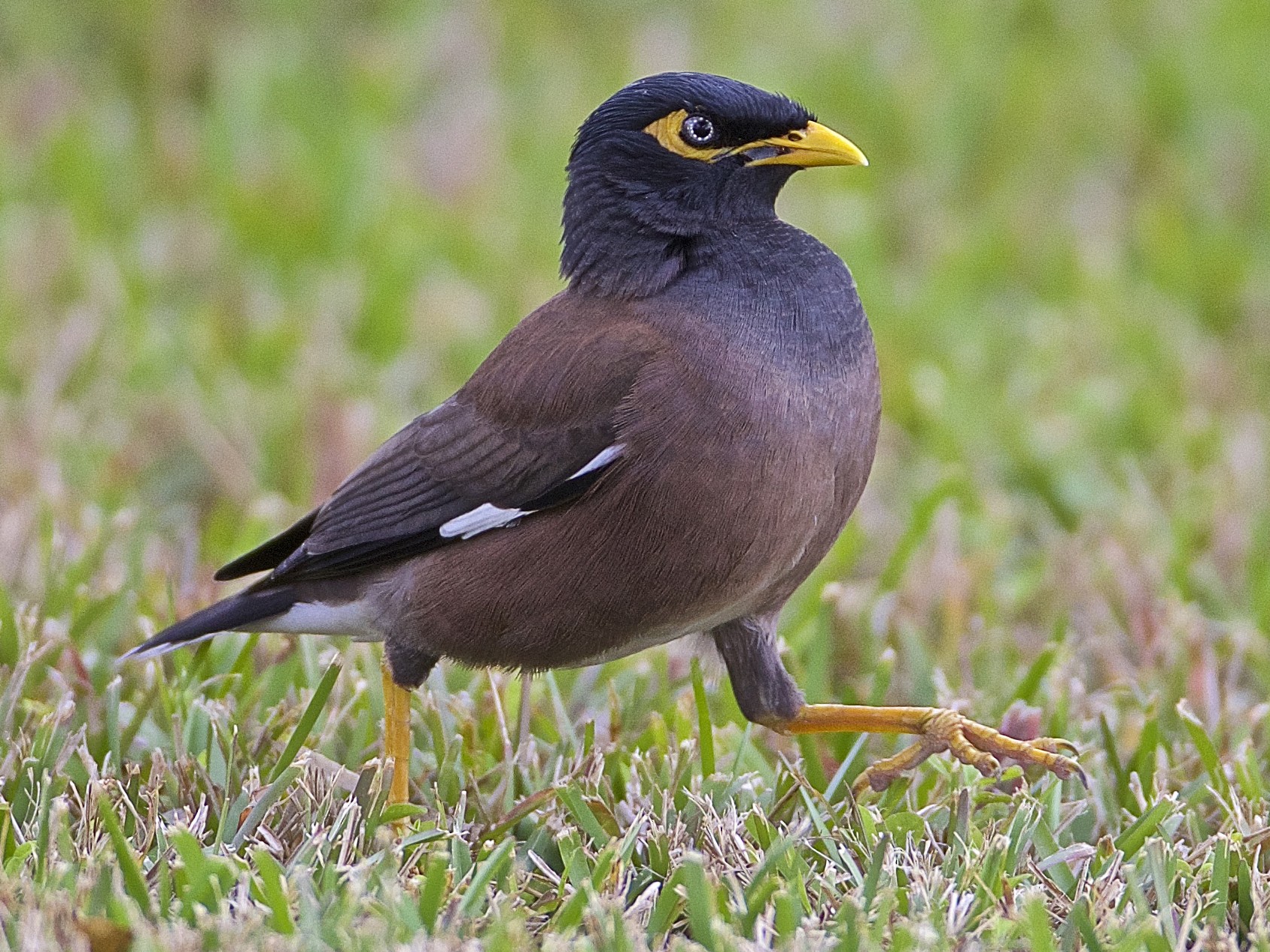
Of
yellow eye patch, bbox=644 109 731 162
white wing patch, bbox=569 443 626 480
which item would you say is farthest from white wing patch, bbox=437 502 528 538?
yellow eye patch, bbox=644 109 731 162

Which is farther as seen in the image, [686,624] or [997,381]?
[997,381]

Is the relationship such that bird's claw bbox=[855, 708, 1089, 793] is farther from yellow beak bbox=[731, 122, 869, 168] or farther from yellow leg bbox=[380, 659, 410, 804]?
yellow beak bbox=[731, 122, 869, 168]

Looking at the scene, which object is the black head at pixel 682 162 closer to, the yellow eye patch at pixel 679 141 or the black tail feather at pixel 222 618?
the yellow eye patch at pixel 679 141

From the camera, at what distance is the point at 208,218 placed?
746cm

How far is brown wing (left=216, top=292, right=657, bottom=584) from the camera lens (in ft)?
11.9

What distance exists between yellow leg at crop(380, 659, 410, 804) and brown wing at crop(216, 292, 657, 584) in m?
0.28

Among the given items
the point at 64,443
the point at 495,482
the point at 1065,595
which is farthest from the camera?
the point at 64,443

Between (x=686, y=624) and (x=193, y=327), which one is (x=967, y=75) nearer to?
(x=193, y=327)

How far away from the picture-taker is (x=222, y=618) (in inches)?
154

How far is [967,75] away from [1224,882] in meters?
5.74

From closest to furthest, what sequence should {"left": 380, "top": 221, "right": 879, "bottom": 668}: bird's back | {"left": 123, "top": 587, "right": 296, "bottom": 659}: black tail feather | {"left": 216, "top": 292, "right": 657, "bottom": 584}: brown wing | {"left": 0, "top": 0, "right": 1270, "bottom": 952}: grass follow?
1. {"left": 0, "top": 0, "right": 1270, "bottom": 952}: grass
2. {"left": 380, "top": 221, "right": 879, "bottom": 668}: bird's back
3. {"left": 216, "top": 292, "right": 657, "bottom": 584}: brown wing
4. {"left": 123, "top": 587, "right": 296, "bottom": 659}: black tail feather

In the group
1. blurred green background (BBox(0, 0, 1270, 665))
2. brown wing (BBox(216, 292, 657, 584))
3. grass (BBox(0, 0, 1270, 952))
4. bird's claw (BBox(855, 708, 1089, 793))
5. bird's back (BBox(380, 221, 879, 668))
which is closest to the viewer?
grass (BBox(0, 0, 1270, 952))

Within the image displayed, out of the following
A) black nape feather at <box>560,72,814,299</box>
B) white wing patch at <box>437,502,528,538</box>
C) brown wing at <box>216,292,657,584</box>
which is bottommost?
white wing patch at <box>437,502,528,538</box>

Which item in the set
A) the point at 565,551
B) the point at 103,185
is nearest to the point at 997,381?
the point at 565,551
